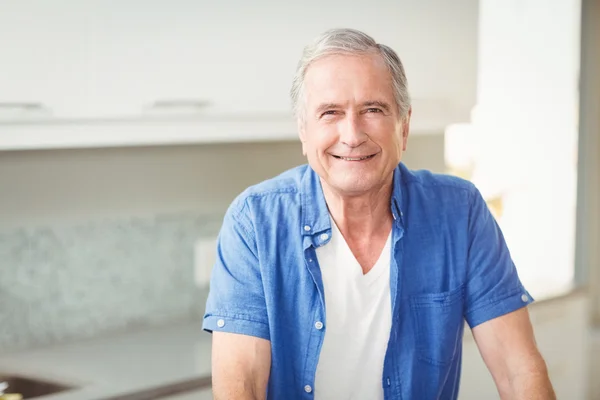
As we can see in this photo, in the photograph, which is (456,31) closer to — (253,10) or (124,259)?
(253,10)

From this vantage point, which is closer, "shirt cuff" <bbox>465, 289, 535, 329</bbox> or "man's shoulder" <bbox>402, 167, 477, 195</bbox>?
"shirt cuff" <bbox>465, 289, 535, 329</bbox>

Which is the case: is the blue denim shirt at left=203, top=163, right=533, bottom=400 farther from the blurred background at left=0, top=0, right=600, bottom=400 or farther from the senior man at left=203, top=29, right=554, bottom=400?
the blurred background at left=0, top=0, right=600, bottom=400

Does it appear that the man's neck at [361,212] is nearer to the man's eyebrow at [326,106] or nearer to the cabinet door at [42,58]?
the man's eyebrow at [326,106]

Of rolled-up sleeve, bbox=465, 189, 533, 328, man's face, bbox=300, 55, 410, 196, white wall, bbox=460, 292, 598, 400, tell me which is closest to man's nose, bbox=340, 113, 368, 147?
man's face, bbox=300, 55, 410, 196

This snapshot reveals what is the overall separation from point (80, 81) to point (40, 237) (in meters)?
0.58

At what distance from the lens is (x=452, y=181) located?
1750 millimetres

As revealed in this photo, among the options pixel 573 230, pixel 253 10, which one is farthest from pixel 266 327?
pixel 573 230

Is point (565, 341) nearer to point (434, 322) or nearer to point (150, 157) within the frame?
point (150, 157)

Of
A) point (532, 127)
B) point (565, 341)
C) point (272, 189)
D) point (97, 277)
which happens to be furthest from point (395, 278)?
point (532, 127)

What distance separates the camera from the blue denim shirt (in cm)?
160

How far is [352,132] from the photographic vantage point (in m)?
1.50

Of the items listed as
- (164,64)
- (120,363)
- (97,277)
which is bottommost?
(120,363)

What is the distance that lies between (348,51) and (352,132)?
140 mm

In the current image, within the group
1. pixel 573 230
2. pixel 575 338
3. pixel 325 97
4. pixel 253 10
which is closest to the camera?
pixel 325 97
